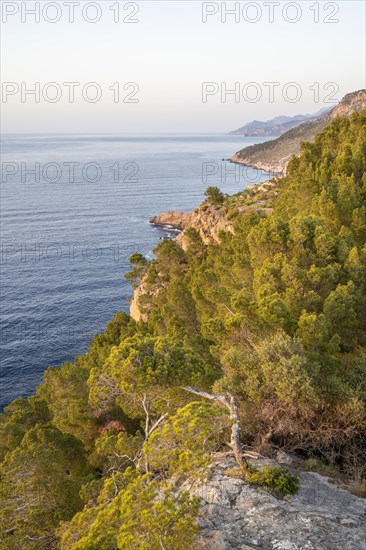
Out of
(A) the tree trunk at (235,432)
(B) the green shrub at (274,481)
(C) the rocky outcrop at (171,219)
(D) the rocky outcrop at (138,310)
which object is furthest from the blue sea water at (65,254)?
(B) the green shrub at (274,481)

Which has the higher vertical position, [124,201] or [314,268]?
[124,201]

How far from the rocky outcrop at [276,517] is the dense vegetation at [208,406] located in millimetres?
741

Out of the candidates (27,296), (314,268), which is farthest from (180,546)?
(27,296)

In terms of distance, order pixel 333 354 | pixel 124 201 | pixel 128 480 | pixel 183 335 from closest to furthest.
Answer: pixel 128 480 < pixel 333 354 < pixel 183 335 < pixel 124 201

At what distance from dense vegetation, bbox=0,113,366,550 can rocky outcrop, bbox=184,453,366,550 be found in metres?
0.74

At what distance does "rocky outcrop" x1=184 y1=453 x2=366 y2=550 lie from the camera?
11.1 metres

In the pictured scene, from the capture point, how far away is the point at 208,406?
1317 cm

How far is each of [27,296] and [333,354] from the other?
53.2m

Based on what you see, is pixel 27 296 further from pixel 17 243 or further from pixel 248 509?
pixel 248 509

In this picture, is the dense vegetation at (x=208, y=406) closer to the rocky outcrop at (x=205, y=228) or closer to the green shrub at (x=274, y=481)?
the green shrub at (x=274, y=481)

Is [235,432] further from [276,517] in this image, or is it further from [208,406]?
[276,517]

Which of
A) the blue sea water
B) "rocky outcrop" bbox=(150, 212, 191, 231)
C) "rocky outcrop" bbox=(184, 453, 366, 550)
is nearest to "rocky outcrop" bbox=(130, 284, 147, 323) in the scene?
the blue sea water

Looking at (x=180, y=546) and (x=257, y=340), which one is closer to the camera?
(x=180, y=546)

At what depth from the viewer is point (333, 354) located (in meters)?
18.5
